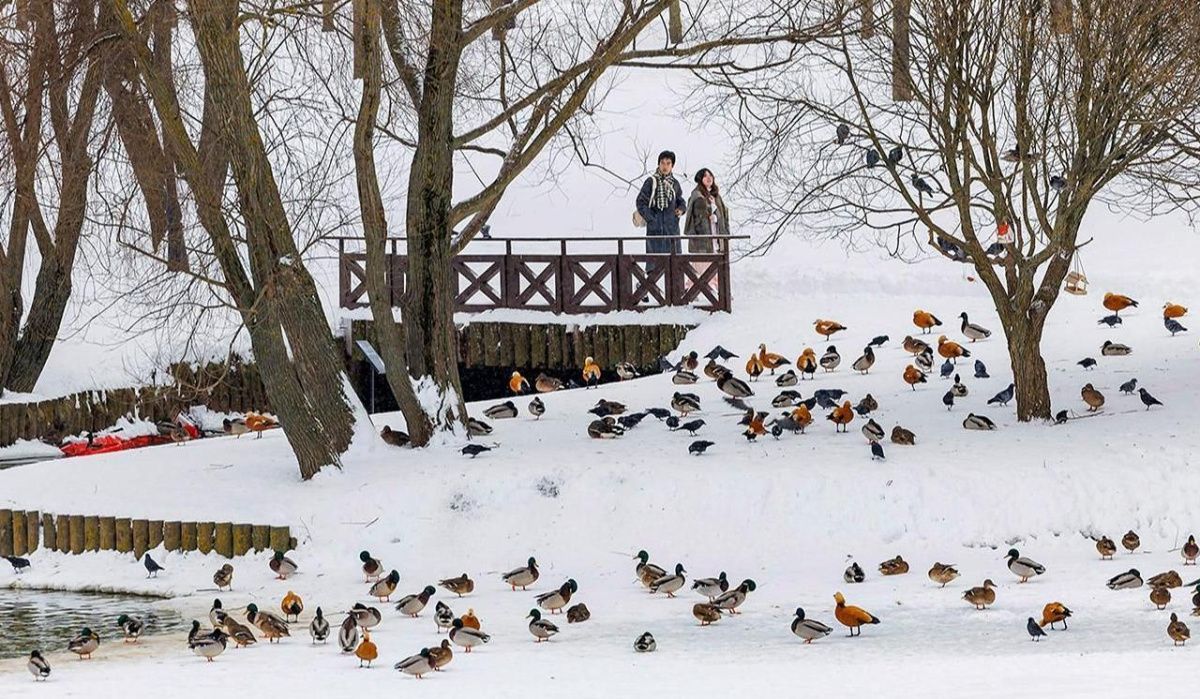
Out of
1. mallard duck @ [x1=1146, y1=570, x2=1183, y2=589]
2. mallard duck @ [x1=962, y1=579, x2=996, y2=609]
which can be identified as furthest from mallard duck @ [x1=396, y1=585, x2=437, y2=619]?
mallard duck @ [x1=1146, y1=570, x2=1183, y2=589]

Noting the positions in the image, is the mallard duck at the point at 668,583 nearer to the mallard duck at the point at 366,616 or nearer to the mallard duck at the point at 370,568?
the mallard duck at the point at 366,616

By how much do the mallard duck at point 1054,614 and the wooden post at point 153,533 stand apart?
858 centimetres

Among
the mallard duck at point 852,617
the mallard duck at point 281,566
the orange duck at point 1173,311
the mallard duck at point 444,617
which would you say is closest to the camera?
the mallard duck at point 852,617

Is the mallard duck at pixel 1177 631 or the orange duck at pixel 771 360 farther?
the orange duck at pixel 771 360

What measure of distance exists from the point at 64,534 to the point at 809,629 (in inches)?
325

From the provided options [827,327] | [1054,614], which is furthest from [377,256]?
[1054,614]

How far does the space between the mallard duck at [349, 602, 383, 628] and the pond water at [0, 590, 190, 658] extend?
65.8 inches

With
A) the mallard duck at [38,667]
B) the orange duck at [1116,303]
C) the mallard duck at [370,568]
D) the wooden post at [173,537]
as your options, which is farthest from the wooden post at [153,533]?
the orange duck at [1116,303]

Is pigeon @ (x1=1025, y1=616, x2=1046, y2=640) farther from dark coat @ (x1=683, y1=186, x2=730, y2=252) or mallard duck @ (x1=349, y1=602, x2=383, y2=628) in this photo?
dark coat @ (x1=683, y1=186, x2=730, y2=252)

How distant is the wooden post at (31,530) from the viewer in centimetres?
1825

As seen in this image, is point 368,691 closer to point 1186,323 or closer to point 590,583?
point 590,583

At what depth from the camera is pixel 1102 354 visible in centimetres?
2253

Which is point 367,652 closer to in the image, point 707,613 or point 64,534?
point 707,613

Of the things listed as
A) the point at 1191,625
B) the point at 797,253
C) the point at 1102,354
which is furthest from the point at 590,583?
the point at 797,253
